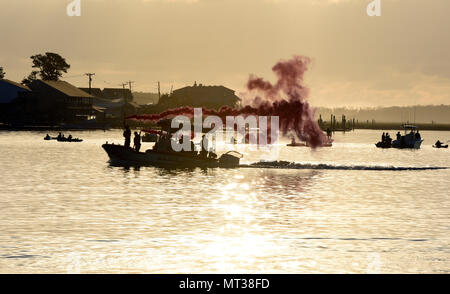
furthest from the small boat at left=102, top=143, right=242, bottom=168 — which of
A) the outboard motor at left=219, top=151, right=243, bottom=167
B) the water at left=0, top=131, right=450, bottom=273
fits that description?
the water at left=0, top=131, right=450, bottom=273

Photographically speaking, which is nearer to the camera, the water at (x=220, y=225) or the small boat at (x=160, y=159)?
the water at (x=220, y=225)

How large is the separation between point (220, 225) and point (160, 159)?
35259 mm

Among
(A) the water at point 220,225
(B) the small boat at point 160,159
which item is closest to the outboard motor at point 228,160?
(B) the small boat at point 160,159

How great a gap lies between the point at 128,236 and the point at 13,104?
596 feet

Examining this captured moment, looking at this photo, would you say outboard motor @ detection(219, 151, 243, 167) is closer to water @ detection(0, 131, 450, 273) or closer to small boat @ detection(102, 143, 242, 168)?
small boat @ detection(102, 143, 242, 168)

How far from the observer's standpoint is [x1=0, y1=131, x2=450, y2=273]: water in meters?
22.5

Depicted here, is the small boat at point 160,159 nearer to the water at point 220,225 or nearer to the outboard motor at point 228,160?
the outboard motor at point 228,160

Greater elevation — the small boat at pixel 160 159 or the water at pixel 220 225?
the small boat at pixel 160 159

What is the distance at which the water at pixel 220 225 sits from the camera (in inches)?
888

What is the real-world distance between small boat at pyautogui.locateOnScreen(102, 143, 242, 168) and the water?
21.6ft

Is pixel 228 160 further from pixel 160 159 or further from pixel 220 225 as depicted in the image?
pixel 220 225

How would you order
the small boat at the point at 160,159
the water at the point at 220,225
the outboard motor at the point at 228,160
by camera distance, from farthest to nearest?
the outboard motor at the point at 228,160
the small boat at the point at 160,159
the water at the point at 220,225

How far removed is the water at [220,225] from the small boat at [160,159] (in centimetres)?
658
